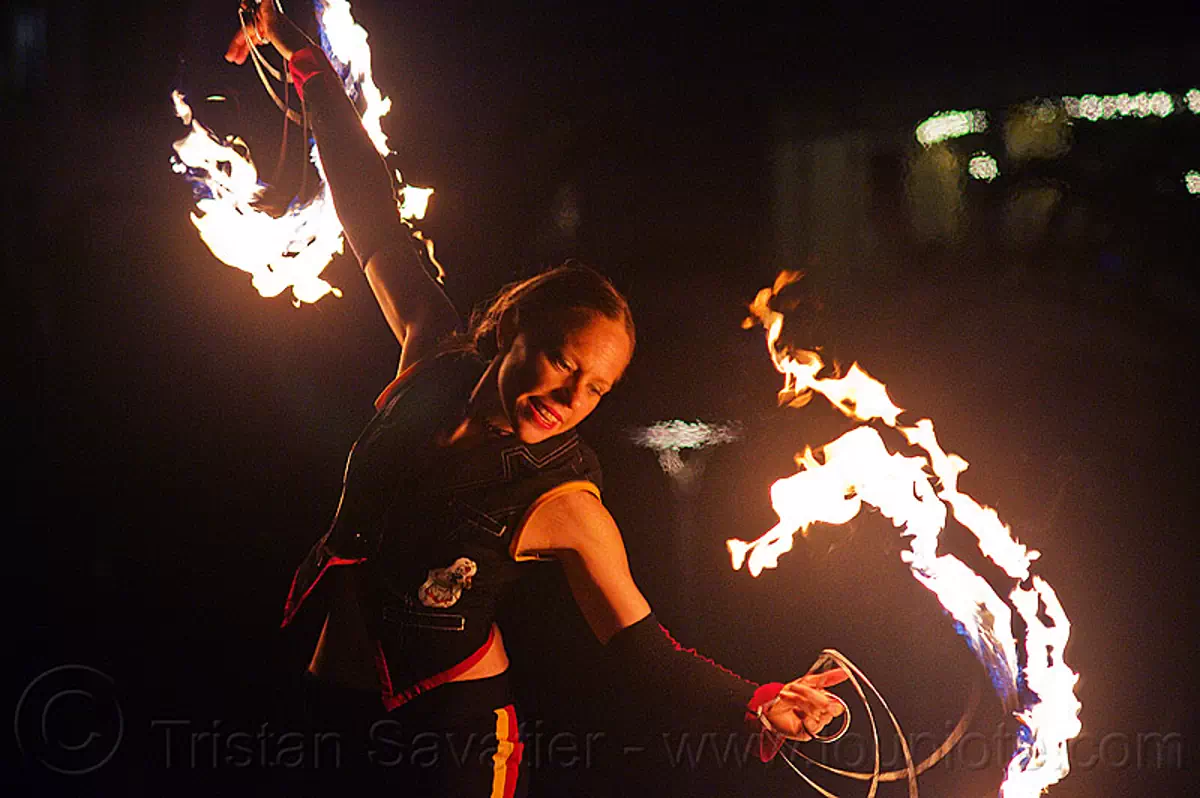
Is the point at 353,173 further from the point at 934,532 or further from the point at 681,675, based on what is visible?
the point at 934,532

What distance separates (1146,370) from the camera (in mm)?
2992

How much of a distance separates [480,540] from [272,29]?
1.68 metres

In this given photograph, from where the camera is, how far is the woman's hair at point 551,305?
9.81 ft

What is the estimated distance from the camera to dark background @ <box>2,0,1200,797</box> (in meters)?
3.00

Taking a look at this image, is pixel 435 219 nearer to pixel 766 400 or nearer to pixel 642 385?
pixel 642 385

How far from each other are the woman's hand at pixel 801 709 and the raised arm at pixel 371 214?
1.38 meters

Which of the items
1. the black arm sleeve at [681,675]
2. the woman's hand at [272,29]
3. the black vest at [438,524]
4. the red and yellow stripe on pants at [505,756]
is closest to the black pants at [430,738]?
the red and yellow stripe on pants at [505,756]

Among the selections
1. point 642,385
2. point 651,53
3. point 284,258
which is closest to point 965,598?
point 642,385

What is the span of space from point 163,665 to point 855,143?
8.56 feet

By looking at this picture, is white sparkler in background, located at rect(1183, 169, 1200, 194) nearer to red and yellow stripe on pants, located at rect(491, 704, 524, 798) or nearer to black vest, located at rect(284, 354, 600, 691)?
black vest, located at rect(284, 354, 600, 691)

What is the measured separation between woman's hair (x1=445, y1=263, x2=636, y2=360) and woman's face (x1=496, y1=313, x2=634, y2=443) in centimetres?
3

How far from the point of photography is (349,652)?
9.75ft

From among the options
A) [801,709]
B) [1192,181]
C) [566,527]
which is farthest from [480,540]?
[1192,181]

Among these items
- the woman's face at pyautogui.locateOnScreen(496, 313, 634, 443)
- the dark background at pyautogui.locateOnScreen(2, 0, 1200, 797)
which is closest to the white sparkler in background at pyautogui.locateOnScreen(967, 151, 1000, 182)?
the dark background at pyautogui.locateOnScreen(2, 0, 1200, 797)
